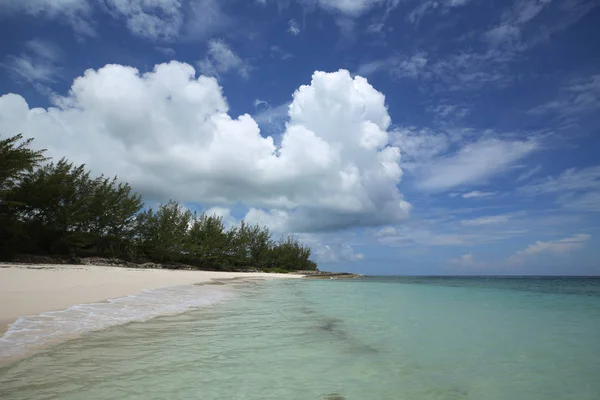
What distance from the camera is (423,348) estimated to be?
657cm

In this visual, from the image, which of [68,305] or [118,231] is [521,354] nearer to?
[68,305]

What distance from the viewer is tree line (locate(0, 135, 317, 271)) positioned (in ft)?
94.0

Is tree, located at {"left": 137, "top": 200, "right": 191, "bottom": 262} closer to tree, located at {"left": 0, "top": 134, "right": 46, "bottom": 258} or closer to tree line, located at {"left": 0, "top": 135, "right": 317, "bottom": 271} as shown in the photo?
tree line, located at {"left": 0, "top": 135, "right": 317, "bottom": 271}

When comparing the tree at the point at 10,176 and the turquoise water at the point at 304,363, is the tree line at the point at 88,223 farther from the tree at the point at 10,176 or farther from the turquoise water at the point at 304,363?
the turquoise water at the point at 304,363

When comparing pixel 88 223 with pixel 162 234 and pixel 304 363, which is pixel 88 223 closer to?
pixel 162 234

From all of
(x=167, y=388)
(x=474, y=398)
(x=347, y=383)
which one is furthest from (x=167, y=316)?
(x=474, y=398)

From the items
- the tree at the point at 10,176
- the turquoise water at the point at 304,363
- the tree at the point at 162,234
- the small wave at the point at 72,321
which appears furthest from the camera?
the tree at the point at 162,234

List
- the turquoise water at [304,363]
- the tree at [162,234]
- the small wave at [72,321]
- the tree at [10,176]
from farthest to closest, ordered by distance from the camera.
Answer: the tree at [162,234], the tree at [10,176], the small wave at [72,321], the turquoise water at [304,363]

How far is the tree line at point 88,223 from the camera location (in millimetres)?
28641

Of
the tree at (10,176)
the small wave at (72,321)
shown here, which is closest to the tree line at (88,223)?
the tree at (10,176)

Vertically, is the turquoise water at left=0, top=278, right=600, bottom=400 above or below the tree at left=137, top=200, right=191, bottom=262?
below

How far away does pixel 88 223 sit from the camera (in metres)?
40.5

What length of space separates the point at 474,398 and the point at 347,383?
1.52 metres

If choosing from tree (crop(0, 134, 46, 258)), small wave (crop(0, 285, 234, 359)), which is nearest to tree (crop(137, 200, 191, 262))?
tree (crop(0, 134, 46, 258))
